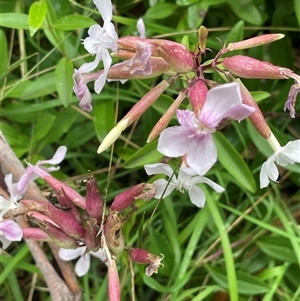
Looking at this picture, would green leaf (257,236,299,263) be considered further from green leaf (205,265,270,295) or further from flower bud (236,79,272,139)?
flower bud (236,79,272,139)

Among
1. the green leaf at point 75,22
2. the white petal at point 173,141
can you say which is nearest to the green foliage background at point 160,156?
the green leaf at point 75,22

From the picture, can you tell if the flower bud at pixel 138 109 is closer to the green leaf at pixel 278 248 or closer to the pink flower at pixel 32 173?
the pink flower at pixel 32 173

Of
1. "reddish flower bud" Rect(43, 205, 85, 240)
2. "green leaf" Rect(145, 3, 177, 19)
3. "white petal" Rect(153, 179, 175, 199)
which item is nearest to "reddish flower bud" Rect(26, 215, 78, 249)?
"reddish flower bud" Rect(43, 205, 85, 240)

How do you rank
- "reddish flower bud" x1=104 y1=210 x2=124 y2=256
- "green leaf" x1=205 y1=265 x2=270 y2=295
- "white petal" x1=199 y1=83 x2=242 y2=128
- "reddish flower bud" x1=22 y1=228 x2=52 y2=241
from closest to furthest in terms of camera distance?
"white petal" x1=199 y1=83 x2=242 y2=128, "reddish flower bud" x1=104 y1=210 x2=124 y2=256, "reddish flower bud" x1=22 y1=228 x2=52 y2=241, "green leaf" x1=205 y1=265 x2=270 y2=295

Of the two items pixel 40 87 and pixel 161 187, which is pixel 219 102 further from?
pixel 40 87

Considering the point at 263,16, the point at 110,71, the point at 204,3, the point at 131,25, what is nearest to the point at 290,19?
the point at 263,16

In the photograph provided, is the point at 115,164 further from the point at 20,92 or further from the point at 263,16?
the point at 263,16
